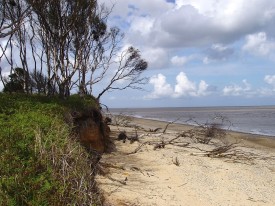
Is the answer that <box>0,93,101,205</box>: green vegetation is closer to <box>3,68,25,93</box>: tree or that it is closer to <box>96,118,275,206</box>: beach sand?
<box>96,118,275,206</box>: beach sand

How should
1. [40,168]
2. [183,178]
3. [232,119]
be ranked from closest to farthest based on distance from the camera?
1. [40,168]
2. [183,178]
3. [232,119]

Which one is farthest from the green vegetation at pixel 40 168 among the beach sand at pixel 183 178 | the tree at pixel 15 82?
the tree at pixel 15 82

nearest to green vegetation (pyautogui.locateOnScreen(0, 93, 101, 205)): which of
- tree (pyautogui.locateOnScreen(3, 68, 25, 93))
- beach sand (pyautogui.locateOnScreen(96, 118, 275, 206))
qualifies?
beach sand (pyautogui.locateOnScreen(96, 118, 275, 206))

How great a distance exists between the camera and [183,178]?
11.4 metres

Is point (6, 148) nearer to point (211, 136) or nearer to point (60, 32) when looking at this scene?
point (60, 32)

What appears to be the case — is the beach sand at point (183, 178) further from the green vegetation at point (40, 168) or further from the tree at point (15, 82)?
the tree at point (15, 82)

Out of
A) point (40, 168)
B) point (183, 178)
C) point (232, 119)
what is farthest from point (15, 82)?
point (232, 119)

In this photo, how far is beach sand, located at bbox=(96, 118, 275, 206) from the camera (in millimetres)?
9484

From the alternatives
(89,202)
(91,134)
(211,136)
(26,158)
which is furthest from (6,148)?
(211,136)

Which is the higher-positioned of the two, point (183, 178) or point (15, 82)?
point (15, 82)

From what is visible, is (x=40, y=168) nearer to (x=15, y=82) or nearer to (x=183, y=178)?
(x=183, y=178)

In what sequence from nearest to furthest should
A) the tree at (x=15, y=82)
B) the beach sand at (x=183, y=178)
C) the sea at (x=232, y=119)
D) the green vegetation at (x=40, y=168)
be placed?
the green vegetation at (x=40, y=168)
the beach sand at (x=183, y=178)
the tree at (x=15, y=82)
the sea at (x=232, y=119)

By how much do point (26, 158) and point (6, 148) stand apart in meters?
0.40

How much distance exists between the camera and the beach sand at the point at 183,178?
373 inches
